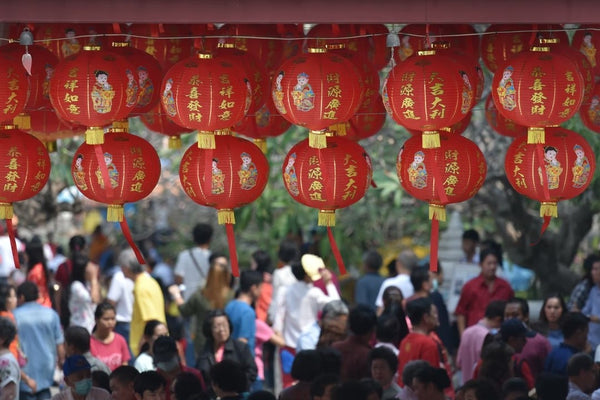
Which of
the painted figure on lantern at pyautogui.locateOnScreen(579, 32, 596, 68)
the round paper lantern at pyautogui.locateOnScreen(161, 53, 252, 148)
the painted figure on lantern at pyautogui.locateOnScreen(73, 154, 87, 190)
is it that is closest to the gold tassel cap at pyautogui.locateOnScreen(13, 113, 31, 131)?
the painted figure on lantern at pyautogui.locateOnScreen(73, 154, 87, 190)

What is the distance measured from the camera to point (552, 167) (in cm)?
922

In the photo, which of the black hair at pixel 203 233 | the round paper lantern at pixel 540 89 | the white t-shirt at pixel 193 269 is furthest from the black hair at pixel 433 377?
the black hair at pixel 203 233

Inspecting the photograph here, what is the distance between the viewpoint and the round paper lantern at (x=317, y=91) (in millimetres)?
8992

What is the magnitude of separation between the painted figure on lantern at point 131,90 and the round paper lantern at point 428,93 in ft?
5.48

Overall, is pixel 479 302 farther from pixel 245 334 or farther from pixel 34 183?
pixel 34 183

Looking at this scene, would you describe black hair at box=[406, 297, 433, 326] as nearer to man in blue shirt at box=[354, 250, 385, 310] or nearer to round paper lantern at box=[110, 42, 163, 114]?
round paper lantern at box=[110, 42, 163, 114]

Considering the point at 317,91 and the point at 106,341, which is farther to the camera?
the point at 106,341

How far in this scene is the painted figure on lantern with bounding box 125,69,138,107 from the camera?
9.21 metres

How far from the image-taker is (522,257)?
15008 millimetres

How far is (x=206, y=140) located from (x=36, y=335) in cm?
420

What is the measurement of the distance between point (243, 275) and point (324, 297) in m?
0.89

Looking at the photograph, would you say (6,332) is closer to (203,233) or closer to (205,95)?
(205,95)

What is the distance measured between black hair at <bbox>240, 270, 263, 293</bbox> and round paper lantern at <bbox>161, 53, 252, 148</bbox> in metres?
3.78

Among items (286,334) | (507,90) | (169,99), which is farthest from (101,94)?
(286,334)
